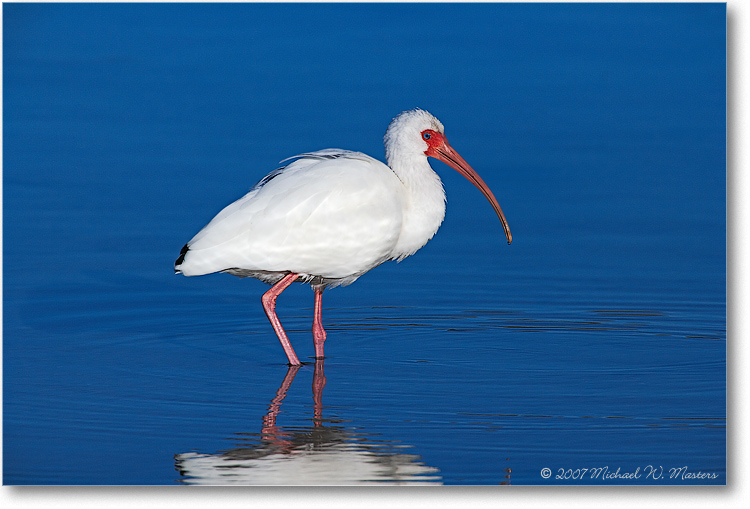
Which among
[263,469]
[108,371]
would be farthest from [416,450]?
[108,371]

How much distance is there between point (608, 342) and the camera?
879 cm

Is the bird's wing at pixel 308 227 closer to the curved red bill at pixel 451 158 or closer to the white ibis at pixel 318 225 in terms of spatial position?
the white ibis at pixel 318 225

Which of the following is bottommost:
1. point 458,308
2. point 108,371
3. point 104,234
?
point 108,371

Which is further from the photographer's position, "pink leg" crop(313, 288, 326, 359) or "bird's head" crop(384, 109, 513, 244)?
"bird's head" crop(384, 109, 513, 244)

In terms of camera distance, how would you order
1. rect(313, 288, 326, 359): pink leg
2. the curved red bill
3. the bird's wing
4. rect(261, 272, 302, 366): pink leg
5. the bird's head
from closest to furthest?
1. the bird's wing
2. rect(261, 272, 302, 366): pink leg
3. rect(313, 288, 326, 359): pink leg
4. the bird's head
5. the curved red bill

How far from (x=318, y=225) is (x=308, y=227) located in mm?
77

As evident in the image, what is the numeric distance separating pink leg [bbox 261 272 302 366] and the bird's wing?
0.97 ft

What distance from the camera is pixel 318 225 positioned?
26.3 ft

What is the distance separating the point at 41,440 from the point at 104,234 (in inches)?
247

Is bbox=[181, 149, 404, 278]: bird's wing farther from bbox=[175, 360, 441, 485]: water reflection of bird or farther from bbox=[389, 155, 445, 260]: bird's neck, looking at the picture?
bbox=[175, 360, 441, 485]: water reflection of bird

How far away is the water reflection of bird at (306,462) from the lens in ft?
19.4

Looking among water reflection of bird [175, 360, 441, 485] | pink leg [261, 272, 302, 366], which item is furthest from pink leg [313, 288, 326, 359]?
water reflection of bird [175, 360, 441, 485]

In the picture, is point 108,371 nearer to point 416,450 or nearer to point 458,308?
point 416,450

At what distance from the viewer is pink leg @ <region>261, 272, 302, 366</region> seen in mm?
8281
